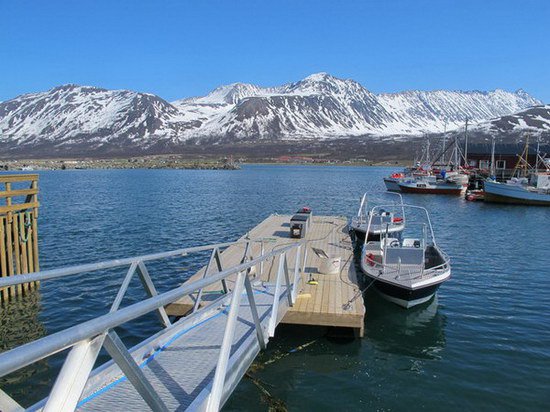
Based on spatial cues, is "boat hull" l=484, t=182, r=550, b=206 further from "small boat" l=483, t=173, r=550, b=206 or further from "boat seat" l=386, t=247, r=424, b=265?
"boat seat" l=386, t=247, r=424, b=265

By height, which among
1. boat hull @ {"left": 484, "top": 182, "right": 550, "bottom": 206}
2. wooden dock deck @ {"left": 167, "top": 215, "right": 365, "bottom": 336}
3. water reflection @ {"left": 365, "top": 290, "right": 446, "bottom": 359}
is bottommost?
boat hull @ {"left": 484, "top": 182, "right": 550, "bottom": 206}

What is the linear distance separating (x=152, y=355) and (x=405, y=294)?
1106 cm

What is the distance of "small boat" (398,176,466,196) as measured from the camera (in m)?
77.2

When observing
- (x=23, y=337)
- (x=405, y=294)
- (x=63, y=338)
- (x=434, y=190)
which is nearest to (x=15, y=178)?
(x=23, y=337)

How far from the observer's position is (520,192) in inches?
2421

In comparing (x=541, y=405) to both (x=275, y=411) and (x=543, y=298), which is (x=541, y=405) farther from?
(x=543, y=298)

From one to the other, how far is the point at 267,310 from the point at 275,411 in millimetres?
2164

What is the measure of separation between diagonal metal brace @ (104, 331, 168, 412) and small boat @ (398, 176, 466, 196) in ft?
256

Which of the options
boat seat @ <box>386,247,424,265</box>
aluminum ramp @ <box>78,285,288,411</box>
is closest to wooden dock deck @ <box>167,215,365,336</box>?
boat seat @ <box>386,247,424,265</box>

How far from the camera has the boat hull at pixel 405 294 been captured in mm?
16672

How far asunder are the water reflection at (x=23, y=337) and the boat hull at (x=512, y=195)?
2285 inches

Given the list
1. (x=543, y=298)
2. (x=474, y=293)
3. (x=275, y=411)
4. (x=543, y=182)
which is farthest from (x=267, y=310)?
(x=543, y=182)

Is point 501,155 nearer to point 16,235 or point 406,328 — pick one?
point 406,328

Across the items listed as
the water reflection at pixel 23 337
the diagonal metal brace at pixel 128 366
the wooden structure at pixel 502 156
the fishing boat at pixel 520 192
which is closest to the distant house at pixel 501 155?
the wooden structure at pixel 502 156
